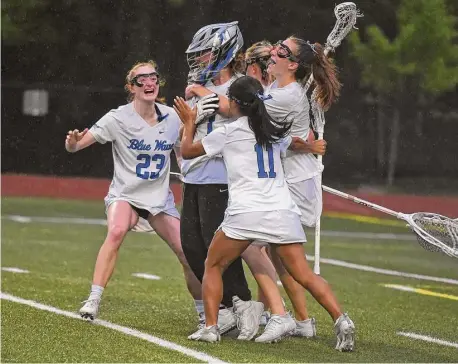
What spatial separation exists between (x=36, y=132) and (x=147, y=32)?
12.4 feet

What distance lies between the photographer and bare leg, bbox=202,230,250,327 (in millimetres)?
8508

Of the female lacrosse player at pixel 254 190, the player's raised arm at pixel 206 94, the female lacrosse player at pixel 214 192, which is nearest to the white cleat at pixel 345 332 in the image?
the female lacrosse player at pixel 254 190

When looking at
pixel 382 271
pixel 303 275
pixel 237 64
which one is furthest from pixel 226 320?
pixel 382 271

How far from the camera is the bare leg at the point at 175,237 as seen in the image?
9.58 m

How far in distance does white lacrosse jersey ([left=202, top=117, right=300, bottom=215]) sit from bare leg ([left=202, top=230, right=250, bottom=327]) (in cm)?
20

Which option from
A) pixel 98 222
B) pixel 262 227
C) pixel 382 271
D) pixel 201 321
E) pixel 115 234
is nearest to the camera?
pixel 262 227

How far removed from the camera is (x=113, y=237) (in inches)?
380

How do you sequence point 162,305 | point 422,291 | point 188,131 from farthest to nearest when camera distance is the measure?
point 422,291 < point 162,305 < point 188,131

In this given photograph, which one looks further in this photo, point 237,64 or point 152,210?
point 152,210

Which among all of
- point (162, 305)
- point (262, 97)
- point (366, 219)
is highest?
point (262, 97)

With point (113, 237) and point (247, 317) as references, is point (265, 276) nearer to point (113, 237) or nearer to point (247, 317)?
point (247, 317)

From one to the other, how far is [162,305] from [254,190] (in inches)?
104

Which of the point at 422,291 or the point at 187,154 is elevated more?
the point at 187,154

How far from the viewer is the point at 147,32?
28.1m
